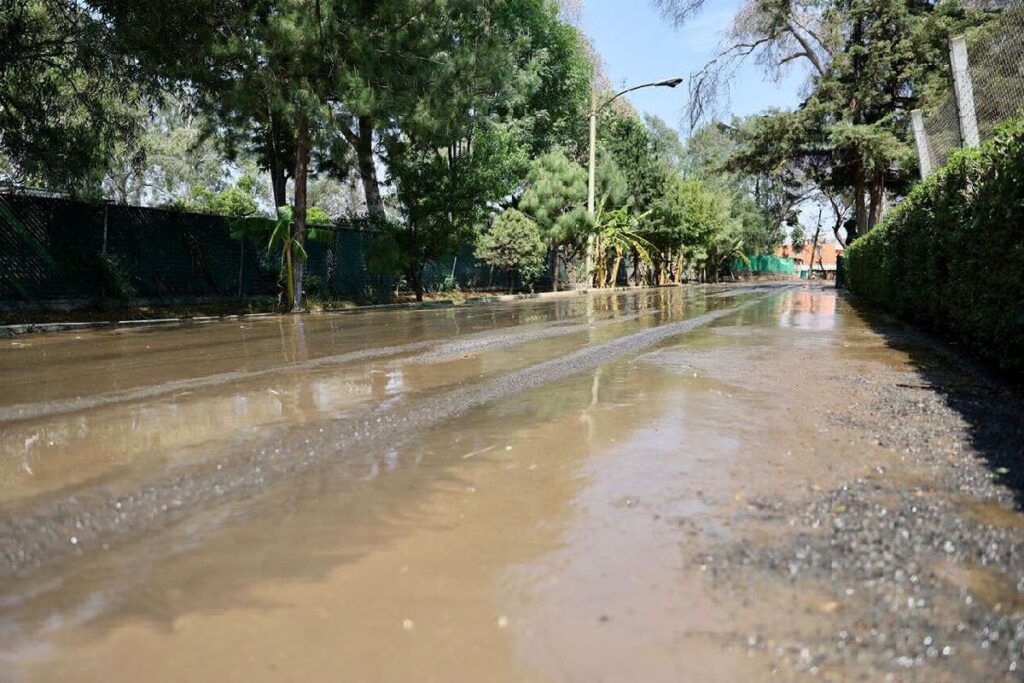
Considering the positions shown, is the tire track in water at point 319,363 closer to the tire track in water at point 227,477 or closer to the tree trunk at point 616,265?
the tire track in water at point 227,477

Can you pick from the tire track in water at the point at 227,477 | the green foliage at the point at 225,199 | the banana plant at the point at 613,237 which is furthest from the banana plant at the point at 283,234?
the banana plant at the point at 613,237

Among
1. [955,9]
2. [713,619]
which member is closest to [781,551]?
[713,619]

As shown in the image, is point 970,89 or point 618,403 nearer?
point 618,403

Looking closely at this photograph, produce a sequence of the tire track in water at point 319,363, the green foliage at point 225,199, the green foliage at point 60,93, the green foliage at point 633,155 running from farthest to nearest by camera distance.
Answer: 1. the green foliage at point 633,155
2. the green foliage at point 225,199
3. the green foliage at point 60,93
4. the tire track in water at point 319,363

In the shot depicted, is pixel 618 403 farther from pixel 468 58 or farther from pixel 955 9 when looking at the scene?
pixel 955 9

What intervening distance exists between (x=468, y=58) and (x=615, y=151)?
21.8 m

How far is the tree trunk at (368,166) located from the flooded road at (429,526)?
15.6 metres

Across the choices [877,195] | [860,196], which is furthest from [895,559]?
[860,196]

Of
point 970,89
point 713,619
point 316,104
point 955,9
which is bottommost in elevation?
point 713,619

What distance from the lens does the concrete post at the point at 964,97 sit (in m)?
9.87

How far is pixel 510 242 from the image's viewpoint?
2558 centimetres

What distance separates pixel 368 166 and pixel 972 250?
58.3ft

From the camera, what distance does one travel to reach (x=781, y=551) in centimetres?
250

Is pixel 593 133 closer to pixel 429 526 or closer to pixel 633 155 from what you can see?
pixel 633 155
